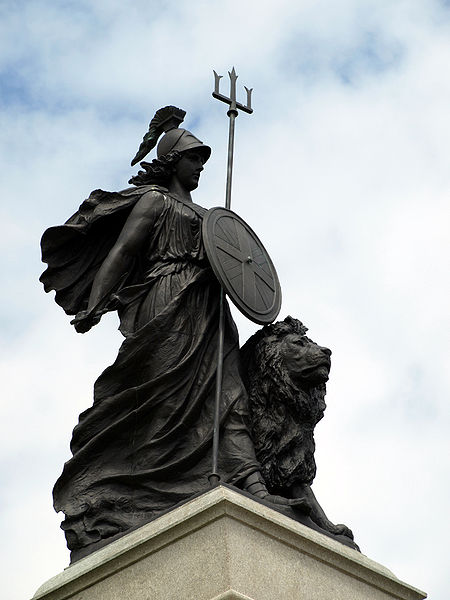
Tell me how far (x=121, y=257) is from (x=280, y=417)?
1704mm

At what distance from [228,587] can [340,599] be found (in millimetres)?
1035

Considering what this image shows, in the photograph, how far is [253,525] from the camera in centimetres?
824

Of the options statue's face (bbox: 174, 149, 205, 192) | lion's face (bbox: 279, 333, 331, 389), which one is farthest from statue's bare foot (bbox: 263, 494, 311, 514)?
statue's face (bbox: 174, 149, 205, 192)

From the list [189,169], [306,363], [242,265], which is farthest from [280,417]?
[189,169]

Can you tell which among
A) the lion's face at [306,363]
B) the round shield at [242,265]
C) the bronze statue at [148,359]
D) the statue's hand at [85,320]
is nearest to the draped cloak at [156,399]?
the bronze statue at [148,359]

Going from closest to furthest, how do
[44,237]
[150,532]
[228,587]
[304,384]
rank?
[228,587], [150,532], [304,384], [44,237]

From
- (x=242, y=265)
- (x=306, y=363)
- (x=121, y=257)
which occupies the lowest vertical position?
(x=306, y=363)

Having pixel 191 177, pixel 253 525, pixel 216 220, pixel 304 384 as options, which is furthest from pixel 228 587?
pixel 191 177

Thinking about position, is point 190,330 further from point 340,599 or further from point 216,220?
point 340,599

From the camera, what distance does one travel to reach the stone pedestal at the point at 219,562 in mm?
7953

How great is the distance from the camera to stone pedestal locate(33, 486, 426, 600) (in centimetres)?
795

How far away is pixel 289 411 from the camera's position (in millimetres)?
9602

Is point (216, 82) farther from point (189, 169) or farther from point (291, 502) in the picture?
point (291, 502)

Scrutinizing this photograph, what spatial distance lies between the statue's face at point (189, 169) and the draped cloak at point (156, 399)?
333 millimetres
